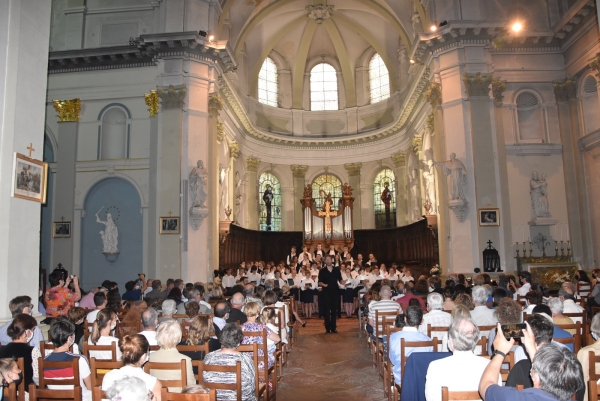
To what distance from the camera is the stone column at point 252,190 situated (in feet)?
88.8

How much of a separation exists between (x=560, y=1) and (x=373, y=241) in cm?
1405

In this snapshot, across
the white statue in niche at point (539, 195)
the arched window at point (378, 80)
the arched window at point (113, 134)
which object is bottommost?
the white statue in niche at point (539, 195)

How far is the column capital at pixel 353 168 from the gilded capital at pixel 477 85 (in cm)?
1179

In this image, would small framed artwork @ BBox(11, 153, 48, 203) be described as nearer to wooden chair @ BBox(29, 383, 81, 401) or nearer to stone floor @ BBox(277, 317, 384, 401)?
wooden chair @ BBox(29, 383, 81, 401)

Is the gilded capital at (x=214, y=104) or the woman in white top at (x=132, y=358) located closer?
the woman in white top at (x=132, y=358)

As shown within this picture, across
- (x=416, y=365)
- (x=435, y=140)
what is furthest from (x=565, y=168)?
(x=416, y=365)

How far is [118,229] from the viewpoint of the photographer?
1883cm

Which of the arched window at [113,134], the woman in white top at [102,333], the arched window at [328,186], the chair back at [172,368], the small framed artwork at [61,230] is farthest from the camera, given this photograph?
the arched window at [328,186]

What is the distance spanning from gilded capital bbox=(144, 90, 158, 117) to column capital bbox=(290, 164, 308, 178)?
456 inches

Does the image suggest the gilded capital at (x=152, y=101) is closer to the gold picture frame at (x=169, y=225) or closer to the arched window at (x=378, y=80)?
the gold picture frame at (x=169, y=225)

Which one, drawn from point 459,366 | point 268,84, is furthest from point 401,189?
point 459,366

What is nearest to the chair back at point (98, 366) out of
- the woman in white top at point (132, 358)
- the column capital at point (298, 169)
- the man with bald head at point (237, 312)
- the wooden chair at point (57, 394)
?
the wooden chair at point (57, 394)

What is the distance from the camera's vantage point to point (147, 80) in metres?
19.0

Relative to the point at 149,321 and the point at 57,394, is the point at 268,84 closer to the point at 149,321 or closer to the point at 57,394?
the point at 149,321
